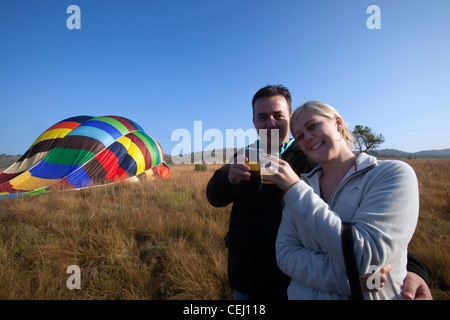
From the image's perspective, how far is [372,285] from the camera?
0.86 m

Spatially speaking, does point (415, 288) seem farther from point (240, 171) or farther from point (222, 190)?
point (222, 190)

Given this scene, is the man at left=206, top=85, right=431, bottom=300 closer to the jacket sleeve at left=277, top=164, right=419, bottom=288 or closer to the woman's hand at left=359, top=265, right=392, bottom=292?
the jacket sleeve at left=277, top=164, right=419, bottom=288

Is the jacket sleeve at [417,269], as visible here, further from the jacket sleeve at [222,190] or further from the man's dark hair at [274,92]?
the man's dark hair at [274,92]

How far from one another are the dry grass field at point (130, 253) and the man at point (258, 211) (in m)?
0.85

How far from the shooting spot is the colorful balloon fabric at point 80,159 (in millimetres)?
6910

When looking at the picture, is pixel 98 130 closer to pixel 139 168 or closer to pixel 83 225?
pixel 139 168

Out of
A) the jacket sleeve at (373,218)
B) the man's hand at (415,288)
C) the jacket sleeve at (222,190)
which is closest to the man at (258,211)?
the jacket sleeve at (222,190)

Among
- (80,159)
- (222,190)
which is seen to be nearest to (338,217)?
(222,190)

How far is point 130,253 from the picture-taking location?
2.77m

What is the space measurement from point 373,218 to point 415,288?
20.1 inches

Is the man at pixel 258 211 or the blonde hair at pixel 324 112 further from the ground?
the blonde hair at pixel 324 112

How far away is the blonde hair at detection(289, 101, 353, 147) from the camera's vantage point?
1237 mm

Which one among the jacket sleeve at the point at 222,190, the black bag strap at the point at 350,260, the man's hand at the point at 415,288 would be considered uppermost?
the jacket sleeve at the point at 222,190
